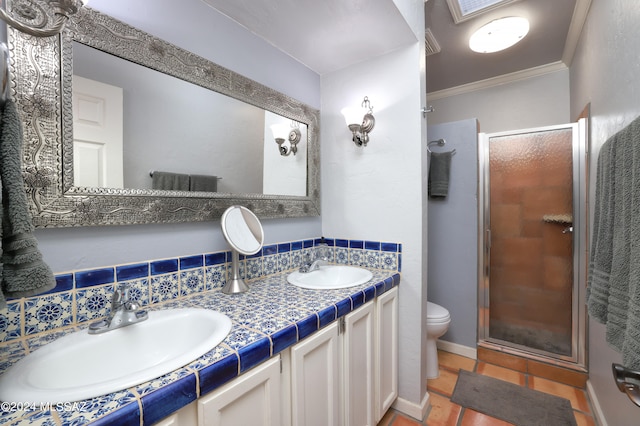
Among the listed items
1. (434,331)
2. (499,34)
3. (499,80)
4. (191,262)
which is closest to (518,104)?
(499,80)

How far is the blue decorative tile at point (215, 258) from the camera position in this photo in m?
1.27

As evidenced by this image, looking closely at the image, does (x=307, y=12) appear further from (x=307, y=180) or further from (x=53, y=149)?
(x=53, y=149)

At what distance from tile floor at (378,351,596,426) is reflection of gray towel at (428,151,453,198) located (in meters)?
1.36

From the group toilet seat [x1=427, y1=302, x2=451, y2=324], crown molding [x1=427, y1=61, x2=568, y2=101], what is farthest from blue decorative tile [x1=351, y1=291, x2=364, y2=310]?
crown molding [x1=427, y1=61, x2=568, y2=101]

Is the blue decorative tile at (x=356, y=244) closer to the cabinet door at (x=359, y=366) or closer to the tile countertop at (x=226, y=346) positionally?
the tile countertop at (x=226, y=346)

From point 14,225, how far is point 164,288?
63 centimetres

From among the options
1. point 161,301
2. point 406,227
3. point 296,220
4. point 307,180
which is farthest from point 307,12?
point 161,301

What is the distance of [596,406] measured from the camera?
5.21 ft

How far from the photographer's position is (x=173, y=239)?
116 centimetres

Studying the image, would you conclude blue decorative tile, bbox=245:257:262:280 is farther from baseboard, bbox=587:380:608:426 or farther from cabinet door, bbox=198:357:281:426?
baseboard, bbox=587:380:608:426

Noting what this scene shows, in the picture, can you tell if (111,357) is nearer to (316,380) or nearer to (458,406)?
(316,380)

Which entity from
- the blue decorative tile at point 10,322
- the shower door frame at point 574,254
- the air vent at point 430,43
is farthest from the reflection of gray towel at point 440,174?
the blue decorative tile at point 10,322

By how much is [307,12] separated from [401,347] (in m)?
1.94

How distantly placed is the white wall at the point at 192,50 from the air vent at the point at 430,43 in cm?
109
